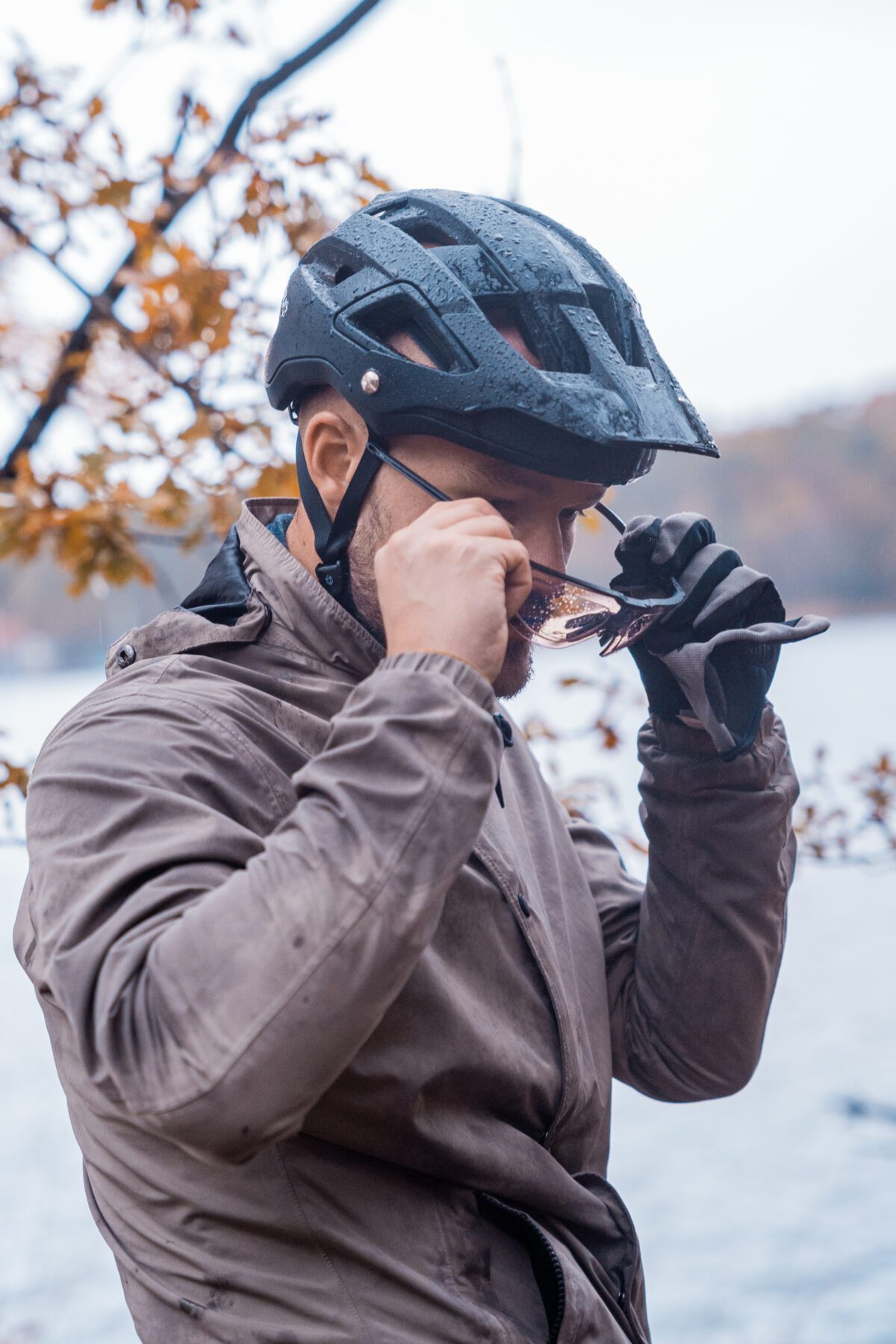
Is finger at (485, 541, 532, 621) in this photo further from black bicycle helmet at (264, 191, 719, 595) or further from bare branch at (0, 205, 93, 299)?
bare branch at (0, 205, 93, 299)

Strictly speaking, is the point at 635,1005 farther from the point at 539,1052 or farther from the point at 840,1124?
the point at 840,1124

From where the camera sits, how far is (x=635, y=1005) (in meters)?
1.98

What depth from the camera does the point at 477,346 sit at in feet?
5.42

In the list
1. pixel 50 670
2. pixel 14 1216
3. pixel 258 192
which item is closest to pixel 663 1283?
pixel 14 1216

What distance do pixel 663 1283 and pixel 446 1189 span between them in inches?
171

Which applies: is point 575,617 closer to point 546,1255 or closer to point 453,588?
point 453,588

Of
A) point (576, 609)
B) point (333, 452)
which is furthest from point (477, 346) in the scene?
point (576, 609)

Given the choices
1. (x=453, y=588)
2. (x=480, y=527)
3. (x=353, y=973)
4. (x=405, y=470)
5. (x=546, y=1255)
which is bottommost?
(x=546, y=1255)

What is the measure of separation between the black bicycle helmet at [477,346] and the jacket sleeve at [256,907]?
20.1 inches

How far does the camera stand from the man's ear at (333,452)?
1.76 metres

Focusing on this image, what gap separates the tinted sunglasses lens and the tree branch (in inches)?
63.3

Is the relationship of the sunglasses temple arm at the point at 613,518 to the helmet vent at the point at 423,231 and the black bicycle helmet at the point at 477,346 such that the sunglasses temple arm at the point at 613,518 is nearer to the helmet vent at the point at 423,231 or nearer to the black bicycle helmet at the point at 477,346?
the black bicycle helmet at the point at 477,346

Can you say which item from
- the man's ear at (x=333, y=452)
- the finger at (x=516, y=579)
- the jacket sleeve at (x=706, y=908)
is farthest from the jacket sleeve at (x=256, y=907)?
the jacket sleeve at (x=706, y=908)

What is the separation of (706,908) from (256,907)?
1015 millimetres
